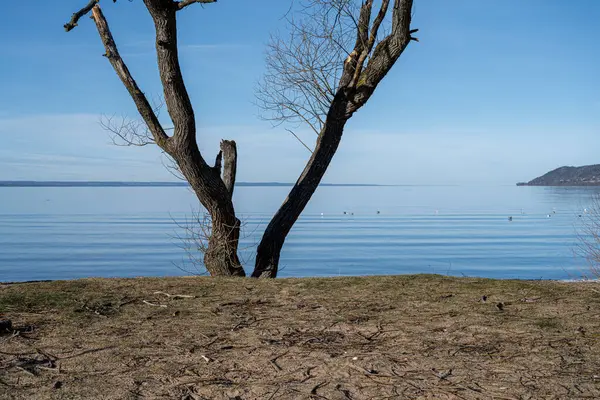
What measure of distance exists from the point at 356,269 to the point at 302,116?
357 inches

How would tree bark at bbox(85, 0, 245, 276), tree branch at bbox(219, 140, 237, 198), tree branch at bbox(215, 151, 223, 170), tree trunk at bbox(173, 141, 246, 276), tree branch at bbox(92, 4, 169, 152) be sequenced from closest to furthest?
tree bark at bbox(85, 0, 245, 276) → tree trunk at bbox(173, 141, 246, 276) → tree branch at bbox(92, 4, 169, 152) → tree branch at bbox(215, 151, 223, 170) → tree branch at bbox(219, 140, 237, 198)

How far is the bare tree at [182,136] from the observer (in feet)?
28.7

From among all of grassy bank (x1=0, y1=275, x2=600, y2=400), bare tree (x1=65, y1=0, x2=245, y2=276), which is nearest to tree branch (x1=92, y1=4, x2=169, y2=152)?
bare tree (x1=65, y1=0, x2=245, y2=276)

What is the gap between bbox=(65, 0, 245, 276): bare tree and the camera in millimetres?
8734

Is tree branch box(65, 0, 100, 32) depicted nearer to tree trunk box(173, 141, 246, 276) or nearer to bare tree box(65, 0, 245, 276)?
bare tree box(65, 0, 245, 276)

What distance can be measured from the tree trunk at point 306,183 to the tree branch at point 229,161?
89 cm

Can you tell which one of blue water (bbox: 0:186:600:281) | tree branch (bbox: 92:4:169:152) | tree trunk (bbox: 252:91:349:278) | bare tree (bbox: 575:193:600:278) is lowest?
blue water (bbox: 0:186:600:281)

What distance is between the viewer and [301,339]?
536 centimetres

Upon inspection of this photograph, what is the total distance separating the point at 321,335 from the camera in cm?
551

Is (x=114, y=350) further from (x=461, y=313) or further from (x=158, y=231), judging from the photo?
(x=158, y=231)

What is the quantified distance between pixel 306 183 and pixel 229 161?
1244mm

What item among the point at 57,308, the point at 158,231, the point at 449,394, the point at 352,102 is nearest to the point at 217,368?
the point at 449,394

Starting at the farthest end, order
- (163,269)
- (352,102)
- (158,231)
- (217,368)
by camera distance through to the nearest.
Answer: (158,231) → (163,269) → (352,102) → (217,368)

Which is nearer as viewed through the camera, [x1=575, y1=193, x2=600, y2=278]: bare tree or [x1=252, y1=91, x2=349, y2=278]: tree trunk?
[x1=252, y1=91, x2=349, y2=278]: tree trunk
